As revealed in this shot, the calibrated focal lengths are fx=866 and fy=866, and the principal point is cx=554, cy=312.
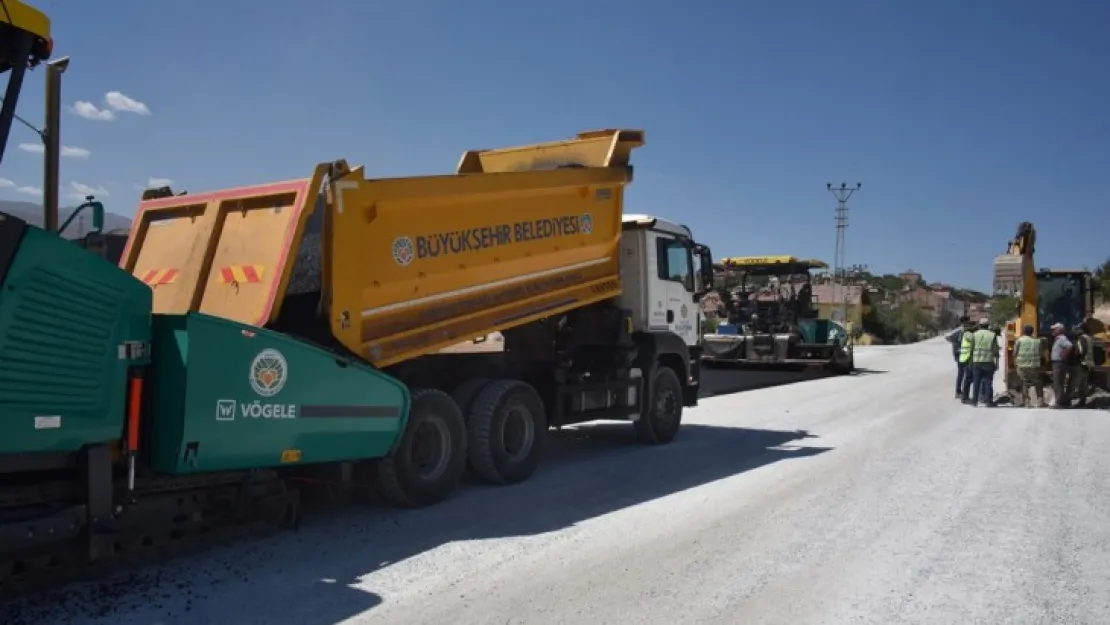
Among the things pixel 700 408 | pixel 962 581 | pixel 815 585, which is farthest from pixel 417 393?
pixel 700 408

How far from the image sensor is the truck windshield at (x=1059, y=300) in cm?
1698

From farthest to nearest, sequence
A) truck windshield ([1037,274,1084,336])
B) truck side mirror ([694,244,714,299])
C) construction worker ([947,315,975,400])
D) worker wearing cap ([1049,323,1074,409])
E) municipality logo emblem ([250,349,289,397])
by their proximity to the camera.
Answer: truck windshield ([1037,274,1084,336]), construction worker ([947,315,975,400]), worker wearing cap ([1049,323,1074,409]), truck side mirror ([694,244,714,299]), municipality logo emblem ([250,349,289,397])

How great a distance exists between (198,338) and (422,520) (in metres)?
2.30

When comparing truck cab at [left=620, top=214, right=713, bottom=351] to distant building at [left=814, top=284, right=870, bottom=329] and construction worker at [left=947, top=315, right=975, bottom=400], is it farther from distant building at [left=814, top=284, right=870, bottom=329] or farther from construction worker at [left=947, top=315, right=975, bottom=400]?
distant building at [left=814, top=284, right=870, bottom=329]

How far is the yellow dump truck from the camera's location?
6.25m

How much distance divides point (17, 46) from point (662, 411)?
7.77 metres

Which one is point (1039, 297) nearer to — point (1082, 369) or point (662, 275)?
point (1082, 369)

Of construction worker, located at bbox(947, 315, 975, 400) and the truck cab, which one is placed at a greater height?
the truck cab

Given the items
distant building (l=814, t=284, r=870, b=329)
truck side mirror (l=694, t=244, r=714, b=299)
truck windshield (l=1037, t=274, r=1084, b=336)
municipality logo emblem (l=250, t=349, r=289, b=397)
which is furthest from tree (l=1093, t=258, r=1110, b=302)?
municipality logo emblem (l=250, t=349, r=289, b=397)

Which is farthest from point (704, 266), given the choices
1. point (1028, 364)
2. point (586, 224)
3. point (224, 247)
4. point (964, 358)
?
point (1028, 364)

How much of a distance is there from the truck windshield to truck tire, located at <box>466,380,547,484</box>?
42.5 feet

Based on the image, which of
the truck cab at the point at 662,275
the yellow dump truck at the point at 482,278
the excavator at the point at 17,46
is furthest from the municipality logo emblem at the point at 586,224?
the excavator at the point at 17,46

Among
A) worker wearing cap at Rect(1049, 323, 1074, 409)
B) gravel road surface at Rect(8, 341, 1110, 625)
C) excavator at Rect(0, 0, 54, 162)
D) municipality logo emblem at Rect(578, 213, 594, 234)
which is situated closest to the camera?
excavator at Rect(0, 0, 54, 162)

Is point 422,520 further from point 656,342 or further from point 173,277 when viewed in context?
point 656,342
